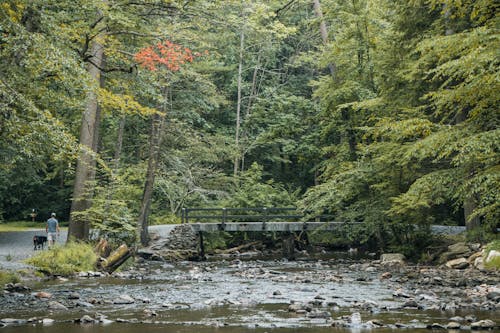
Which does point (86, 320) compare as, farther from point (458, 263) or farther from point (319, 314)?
point (458, 263)

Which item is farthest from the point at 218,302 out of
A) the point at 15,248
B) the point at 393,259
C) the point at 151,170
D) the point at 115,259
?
the point at 151,170

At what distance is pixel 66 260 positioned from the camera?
15.5 meters

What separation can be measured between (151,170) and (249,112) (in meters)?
13.3

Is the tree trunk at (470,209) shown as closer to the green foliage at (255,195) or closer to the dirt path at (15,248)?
the dirt path at (15,248)

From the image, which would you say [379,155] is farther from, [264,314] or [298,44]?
[298,44]

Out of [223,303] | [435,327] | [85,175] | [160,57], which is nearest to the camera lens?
[435,327]

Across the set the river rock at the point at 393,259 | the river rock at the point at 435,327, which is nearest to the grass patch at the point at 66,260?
the river rock at the point at 393,259

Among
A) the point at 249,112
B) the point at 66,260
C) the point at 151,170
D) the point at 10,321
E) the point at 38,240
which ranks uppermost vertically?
the point at 249,112

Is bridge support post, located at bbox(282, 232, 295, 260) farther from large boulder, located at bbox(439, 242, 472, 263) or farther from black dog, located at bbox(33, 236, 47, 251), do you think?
black dog, located at bbox(33, 236, 47, 251)

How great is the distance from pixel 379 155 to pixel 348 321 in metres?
12.3

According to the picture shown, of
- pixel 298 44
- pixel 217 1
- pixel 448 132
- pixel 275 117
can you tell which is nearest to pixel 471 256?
pixel 448 132

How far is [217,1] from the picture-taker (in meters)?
16.9

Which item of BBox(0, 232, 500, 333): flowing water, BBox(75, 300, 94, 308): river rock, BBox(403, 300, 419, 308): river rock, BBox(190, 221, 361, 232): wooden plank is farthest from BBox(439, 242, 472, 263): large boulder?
BBox(75, 300, 94, 308): river rock

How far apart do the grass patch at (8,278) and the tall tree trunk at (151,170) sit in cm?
975
